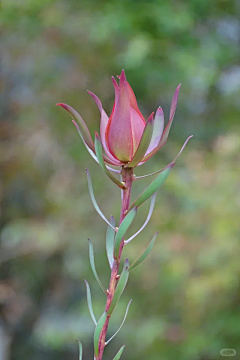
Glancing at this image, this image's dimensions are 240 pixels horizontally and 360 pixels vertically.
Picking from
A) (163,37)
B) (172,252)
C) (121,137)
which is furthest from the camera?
(163,37)

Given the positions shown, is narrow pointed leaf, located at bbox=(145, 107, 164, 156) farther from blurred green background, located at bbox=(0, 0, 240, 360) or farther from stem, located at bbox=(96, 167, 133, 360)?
blurred green background, located at bbox=(0, 0, 240, 360)

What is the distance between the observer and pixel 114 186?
7.00 ft

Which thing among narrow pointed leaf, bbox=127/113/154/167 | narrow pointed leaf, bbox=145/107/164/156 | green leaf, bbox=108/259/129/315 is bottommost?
green leaf, bbox=108/259/129/315

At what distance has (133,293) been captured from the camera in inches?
74.5

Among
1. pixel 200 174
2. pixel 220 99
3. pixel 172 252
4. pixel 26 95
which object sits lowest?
pixel 172 252

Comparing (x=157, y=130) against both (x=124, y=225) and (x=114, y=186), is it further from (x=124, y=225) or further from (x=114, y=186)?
(x=114, y=186)

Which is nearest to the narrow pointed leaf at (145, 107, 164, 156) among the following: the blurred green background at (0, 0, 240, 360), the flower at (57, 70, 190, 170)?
the flower at (57, 70, 190, 170)

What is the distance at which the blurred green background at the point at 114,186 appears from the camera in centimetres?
161

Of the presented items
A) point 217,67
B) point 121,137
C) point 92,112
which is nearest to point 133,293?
point 92,112

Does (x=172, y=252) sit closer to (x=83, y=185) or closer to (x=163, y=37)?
(x=83, y=185)

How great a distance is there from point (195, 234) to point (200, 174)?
10.6 inches

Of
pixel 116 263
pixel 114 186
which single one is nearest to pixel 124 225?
pixel 116 263

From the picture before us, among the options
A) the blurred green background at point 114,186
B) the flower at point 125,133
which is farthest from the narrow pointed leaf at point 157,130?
the blurred green background at point 114,186

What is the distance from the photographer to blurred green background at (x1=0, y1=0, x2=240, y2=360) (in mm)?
1611
